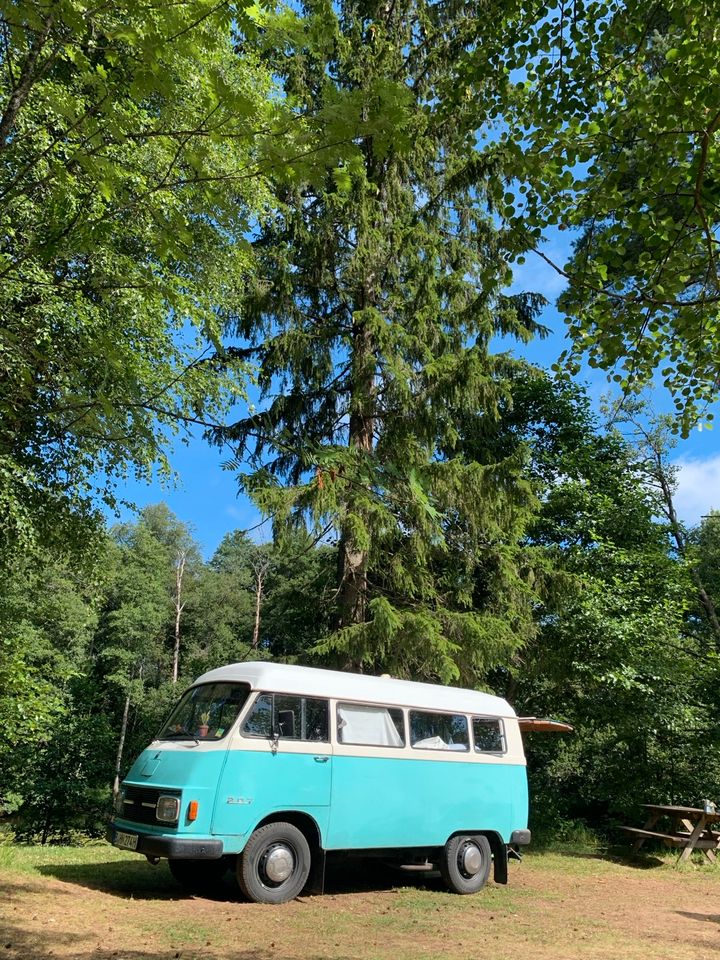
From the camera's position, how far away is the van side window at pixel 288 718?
757cm

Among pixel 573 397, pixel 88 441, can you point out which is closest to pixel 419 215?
pixel 573 397

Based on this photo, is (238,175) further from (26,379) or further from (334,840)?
(334,840)

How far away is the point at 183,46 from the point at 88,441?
5884 millimetres

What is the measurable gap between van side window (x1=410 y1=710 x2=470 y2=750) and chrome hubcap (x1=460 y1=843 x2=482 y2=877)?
1.21 metres

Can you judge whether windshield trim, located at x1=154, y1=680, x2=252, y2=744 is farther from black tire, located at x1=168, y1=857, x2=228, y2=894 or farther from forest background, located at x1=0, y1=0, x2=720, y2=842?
forest background, located at x1=0, y1=0, x2=720, y2=842

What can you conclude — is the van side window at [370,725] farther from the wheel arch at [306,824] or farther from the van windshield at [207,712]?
the van windshield at [207,712]

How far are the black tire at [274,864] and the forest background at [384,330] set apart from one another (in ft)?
12.5

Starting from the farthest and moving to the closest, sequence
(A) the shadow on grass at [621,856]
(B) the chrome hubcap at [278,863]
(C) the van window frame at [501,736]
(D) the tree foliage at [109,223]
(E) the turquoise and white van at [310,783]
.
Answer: (A) the shadow on grass at [621,856] < (C) the van window frame at [501,736] < (B) the chrome hubcap at [278,863] < (E) the turquoise and white van at [310,783] < (D) the tree foliage at [109,223]

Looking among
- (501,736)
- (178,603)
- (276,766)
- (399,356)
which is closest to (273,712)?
(276,766)

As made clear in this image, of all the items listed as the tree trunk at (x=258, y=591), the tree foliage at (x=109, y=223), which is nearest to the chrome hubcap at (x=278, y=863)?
the tree foliage at (x=109, y=223)

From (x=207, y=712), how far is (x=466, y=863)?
13.1 feet

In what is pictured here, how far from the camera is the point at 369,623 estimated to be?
38.4 feet

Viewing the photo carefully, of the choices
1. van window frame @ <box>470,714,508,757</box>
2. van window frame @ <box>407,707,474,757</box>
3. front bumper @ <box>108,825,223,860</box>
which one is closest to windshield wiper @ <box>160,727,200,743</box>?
front bumper @ <box>108,825,223,860</box>

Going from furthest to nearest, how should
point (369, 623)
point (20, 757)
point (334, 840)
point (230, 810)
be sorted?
1. point (20, 757)
2. point (369, 623)
3. point (334, 840)
4. point (230, 810)
